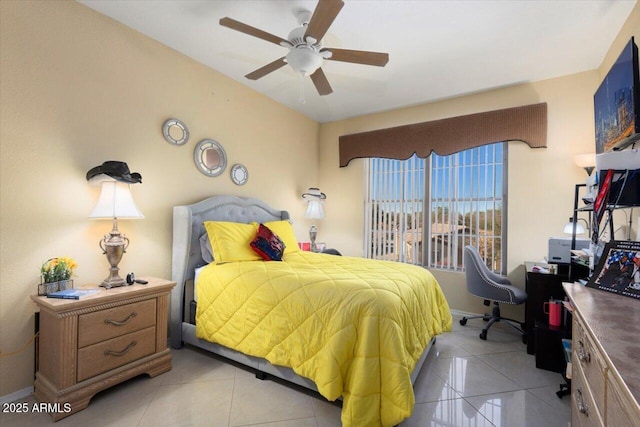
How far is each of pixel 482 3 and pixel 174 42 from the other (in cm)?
264

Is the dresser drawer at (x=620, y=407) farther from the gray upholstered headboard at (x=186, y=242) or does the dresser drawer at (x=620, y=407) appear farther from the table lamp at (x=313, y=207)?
the table lamp at (x=313, y=207)

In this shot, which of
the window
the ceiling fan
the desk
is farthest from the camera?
the window

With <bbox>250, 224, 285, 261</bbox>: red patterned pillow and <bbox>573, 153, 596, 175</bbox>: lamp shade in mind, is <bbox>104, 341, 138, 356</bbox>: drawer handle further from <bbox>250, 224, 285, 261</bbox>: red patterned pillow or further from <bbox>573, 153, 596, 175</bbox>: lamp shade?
<bbox>573, 153, 596, 175</bbox>: lamp shade

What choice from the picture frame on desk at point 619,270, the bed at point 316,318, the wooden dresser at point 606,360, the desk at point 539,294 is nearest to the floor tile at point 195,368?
the bed at point 316,318

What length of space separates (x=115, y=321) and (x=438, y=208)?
3.71 meters

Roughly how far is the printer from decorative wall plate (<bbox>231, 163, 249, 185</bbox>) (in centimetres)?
331

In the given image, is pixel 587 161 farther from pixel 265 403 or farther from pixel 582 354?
pixel 265 403

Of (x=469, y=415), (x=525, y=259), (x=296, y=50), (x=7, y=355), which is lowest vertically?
(x=469, y=415)

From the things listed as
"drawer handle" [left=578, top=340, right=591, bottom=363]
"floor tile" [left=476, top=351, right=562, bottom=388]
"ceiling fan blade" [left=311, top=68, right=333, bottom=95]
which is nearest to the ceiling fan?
"ceiling fan blade" [left=311, top=68, right=333, bottom=95]

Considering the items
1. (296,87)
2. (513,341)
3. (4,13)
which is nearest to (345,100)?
(296,87)

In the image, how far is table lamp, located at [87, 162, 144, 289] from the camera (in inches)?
82.1

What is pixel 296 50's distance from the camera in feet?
6.85

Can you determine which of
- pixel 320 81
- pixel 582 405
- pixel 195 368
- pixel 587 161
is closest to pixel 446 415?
pixel 582 405

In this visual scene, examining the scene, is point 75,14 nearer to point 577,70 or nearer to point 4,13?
point 4,13
